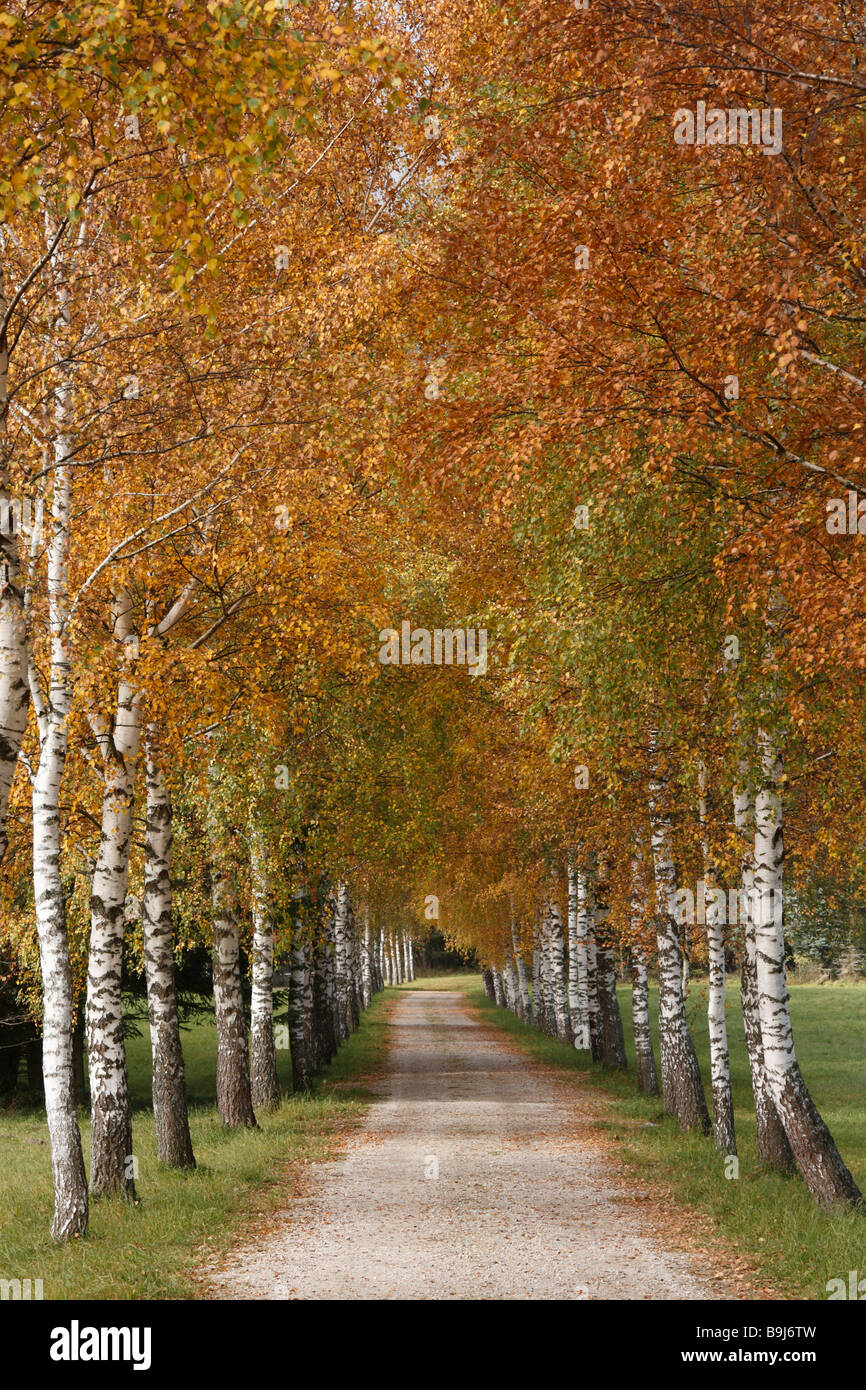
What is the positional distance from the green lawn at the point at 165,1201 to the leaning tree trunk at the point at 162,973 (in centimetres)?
44

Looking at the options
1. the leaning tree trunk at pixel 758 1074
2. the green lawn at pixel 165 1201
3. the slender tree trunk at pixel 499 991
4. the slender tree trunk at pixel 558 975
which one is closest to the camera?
the green lawn at pixel 165 1201

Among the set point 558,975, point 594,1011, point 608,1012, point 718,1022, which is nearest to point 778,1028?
point 718,1022

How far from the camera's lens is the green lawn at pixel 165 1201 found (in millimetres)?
9359

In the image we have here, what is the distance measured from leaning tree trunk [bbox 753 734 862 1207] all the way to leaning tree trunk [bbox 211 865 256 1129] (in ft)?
27.6

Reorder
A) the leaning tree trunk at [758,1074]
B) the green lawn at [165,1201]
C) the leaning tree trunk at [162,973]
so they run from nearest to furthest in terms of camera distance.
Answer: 1. the green lawn at [165,1201]
2. the leaning tree trunk at [758,1074]
3. the leaning tree trunk at [162,973]

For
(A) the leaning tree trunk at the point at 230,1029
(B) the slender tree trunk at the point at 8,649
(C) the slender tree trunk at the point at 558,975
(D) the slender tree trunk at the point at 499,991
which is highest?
(B) the slender tree trunk at the point at 8,649

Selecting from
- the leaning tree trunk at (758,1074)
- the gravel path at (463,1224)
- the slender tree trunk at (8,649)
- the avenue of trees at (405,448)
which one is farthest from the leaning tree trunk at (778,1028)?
the slender tree trunk at (8,649)

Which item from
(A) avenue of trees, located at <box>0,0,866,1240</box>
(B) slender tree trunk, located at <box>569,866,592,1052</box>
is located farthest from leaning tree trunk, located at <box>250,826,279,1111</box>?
(B) slender tree trunk, located at <box>569,866,592,1052</box>

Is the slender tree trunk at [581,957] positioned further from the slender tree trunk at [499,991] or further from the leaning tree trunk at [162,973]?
the slender tree trunk at [499,991]

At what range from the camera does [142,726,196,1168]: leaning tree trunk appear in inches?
570

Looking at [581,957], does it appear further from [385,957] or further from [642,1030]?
[385,957]

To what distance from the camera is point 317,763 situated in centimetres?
1847

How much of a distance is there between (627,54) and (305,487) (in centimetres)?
570

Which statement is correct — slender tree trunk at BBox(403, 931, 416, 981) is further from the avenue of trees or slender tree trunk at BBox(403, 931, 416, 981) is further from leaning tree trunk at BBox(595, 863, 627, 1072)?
the avenue of trees
